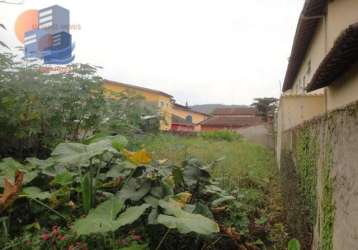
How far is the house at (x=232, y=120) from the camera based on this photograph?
3881 centimetres

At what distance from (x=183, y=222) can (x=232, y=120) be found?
125ft

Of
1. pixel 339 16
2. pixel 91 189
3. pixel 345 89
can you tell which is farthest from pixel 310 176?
pixel 339 16

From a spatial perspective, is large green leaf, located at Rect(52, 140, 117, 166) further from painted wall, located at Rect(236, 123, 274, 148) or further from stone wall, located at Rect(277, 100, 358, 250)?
painted wall, located at Rect(236, 123, 274, 148)

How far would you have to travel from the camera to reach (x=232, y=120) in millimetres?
40188

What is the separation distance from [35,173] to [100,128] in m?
2.49

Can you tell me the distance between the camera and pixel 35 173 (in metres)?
3.69

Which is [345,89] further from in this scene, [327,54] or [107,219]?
[107,219]

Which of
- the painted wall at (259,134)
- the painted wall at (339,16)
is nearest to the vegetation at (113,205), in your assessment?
the painted wall at (339,16)

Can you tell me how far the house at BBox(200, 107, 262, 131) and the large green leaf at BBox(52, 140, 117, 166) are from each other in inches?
1365

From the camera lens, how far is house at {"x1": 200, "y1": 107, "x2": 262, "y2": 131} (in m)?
38.8

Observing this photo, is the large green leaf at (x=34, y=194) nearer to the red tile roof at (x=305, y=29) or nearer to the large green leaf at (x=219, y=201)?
the large green leaf at (x=219, y=201)

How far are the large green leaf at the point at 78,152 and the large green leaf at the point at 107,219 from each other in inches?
21.5

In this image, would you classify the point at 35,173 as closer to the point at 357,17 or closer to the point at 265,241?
the point at 265,241

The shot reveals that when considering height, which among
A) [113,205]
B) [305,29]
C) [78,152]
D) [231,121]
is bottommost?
[113,205]
